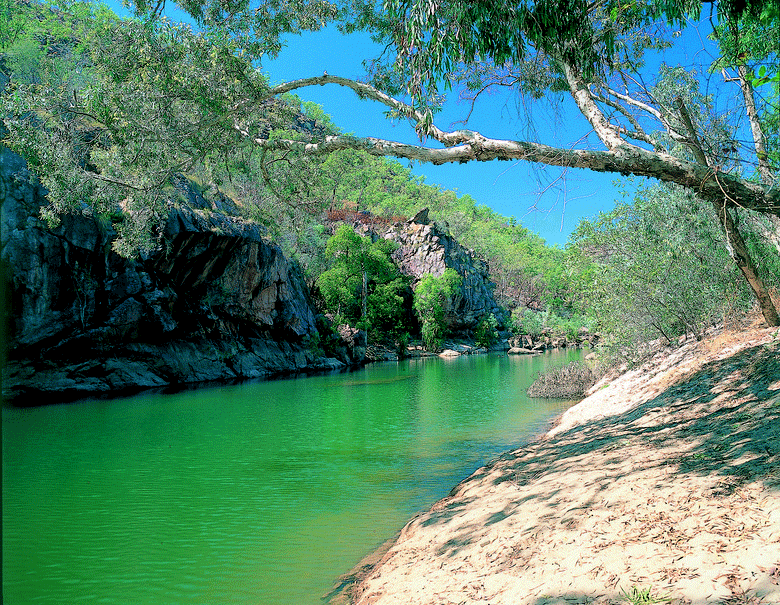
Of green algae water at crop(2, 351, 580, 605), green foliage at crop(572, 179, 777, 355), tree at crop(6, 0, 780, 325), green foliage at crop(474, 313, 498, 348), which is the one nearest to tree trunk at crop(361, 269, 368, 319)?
green foliage at crop(474, 313, 498, 348)

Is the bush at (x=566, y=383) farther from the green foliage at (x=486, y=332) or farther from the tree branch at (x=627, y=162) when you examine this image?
the green foliage at (x=486, y=332)

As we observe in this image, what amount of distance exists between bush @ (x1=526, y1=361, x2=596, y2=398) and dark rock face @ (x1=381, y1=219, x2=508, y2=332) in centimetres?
3231

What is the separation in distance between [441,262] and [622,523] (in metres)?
47.3

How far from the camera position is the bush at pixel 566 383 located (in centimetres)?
1661

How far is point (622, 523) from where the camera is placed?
378 centimetres

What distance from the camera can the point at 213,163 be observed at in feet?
33.9

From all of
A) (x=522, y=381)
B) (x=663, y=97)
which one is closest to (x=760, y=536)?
(x=663, y=97)

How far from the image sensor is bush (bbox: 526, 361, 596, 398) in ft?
54.5

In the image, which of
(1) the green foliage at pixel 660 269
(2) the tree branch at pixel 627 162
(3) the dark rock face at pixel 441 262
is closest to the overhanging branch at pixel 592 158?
(2) the tree branch at pixel 627 162

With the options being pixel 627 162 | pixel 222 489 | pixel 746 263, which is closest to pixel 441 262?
pixel 746 263

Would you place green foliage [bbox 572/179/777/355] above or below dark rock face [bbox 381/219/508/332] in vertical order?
below

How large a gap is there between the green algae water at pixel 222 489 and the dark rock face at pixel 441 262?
3393 cm

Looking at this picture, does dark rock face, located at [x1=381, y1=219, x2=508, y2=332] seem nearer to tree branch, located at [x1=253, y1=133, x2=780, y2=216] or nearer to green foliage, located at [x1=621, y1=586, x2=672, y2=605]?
tree branch, located at [x1=253, y1=133, x2=780, y2=216]

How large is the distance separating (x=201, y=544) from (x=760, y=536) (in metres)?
5.40
